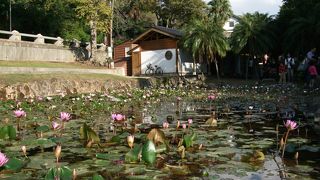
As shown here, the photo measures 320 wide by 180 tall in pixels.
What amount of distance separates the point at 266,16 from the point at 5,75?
85.6 ft

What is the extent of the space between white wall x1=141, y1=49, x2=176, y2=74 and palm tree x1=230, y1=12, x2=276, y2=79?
5554mm

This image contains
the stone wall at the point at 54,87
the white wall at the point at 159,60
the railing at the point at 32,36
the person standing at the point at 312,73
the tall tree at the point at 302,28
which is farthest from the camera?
the white wall at the point at 159,60

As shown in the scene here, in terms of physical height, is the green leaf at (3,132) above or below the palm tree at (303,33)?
below

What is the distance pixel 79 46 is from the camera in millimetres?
37875

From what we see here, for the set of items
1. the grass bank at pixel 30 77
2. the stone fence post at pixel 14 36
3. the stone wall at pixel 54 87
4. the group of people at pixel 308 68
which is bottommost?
the stone wall at pixel 54 87

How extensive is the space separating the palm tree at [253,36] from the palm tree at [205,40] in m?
1.60

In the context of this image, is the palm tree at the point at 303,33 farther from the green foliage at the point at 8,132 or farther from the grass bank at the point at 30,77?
the green foliage at the point at 8,132

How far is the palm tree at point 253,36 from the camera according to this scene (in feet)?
115

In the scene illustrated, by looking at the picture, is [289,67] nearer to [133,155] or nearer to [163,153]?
[163,153]

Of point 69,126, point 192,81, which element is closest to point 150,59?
point 192,81

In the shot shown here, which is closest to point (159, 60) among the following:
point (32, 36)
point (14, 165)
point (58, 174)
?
point (32, 36)

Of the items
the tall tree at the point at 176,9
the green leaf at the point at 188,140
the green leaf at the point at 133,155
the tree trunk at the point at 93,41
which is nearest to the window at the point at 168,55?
the tree trunk at the point at 93,41

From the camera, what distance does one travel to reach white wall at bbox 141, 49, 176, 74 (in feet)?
123

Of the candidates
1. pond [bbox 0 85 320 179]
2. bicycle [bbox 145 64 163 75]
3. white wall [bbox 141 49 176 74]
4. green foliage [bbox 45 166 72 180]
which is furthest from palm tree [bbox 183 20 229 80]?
green foliage [bbox 45 166 72 180]
